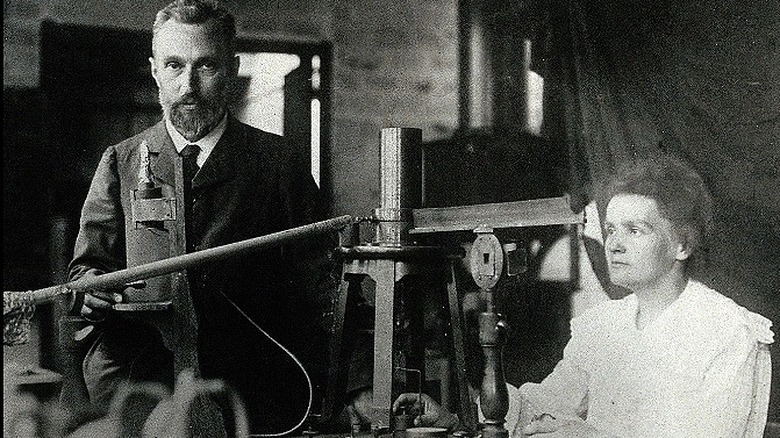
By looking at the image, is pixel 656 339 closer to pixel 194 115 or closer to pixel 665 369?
pixel 665 369

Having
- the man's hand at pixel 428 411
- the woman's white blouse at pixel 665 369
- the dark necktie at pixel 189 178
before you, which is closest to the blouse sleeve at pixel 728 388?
the woman's white blouse at pixel 665 369

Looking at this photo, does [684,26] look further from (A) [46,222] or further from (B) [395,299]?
(A) [46,222]

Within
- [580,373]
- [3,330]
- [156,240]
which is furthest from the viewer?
[580,373]

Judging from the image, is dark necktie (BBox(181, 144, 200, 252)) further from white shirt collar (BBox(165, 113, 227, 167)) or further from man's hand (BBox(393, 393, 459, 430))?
man's hand (BBox(393, 393, 459, 430))

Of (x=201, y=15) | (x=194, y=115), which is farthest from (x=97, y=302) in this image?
(x=201, y=15)

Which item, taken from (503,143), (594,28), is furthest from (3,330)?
(594,28)

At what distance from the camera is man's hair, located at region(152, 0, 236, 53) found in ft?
8.92

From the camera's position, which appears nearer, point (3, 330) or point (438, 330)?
point (3, 330)

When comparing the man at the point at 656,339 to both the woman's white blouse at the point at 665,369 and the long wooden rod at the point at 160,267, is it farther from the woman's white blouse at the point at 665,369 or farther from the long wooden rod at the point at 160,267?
the long wooden rod at the point at 160,267

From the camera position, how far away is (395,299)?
270 centimetres

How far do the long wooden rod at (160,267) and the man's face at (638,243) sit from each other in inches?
36.7

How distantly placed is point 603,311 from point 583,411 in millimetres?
306

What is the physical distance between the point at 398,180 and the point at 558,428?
89 cm

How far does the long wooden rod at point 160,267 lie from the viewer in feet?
8.30
